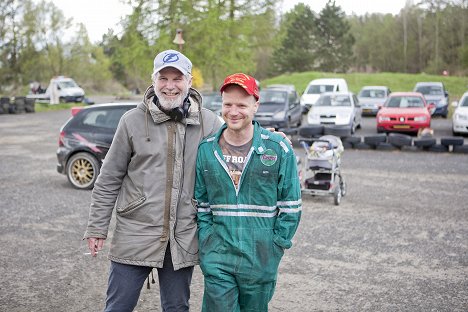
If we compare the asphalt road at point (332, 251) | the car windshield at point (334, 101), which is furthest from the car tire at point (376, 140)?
the car windshield at point (334, 101)

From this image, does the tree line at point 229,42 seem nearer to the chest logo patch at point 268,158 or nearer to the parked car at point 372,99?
the parked car at point 372,99

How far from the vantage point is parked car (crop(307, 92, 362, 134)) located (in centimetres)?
1814

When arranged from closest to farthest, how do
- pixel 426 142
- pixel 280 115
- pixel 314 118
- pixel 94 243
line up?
pixel 94 243 → pixel 426 142 → pixel 314 118 → pixel 280 115

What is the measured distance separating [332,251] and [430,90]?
2411 centimetres

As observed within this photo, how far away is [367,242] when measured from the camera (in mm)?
6477

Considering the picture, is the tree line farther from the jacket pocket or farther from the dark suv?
the jacket pocket

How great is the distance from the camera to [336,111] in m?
18.4

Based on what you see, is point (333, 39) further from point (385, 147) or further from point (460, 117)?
point (385, 147)

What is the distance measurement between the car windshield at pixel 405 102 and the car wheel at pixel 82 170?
13.0m

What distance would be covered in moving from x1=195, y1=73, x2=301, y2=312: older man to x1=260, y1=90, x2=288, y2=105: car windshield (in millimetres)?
16882

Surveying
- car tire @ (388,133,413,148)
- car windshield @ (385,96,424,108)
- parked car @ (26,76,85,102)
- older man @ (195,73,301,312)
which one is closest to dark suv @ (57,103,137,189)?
older man @ (195,73,301,312)

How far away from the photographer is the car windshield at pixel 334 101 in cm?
1918

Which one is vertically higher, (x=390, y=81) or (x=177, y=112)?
(x=390, y=81)

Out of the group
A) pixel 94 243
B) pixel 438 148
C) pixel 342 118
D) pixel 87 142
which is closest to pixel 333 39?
pixel 342 118
